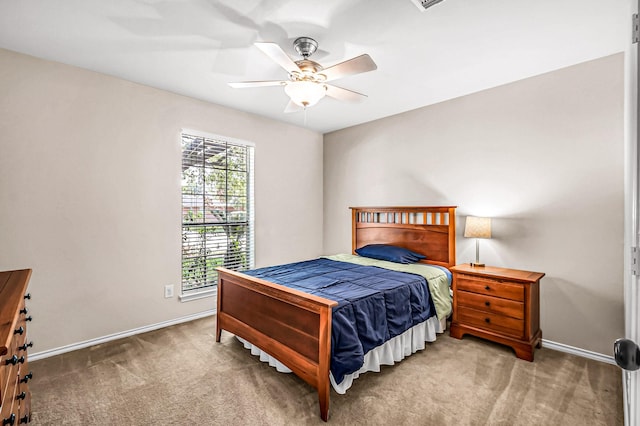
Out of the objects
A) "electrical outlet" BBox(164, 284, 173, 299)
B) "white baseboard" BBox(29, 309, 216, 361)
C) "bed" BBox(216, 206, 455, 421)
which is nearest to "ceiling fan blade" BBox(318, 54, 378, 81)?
"bed" BBox(216, 206, 455, 421)

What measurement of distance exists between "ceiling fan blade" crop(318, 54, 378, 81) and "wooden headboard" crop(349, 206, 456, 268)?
6.75 feet

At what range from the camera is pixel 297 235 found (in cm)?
477

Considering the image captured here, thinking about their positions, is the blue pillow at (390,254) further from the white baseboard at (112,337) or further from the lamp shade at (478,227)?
the white baseboard at (112,337)

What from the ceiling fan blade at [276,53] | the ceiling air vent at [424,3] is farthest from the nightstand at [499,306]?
the ceiling fan blade at [276,53]

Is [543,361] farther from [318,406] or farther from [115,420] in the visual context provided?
[115,420]

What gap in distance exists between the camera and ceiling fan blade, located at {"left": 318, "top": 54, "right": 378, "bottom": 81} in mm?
2008

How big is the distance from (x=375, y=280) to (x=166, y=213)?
238cm

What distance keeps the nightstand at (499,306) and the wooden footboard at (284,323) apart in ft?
5.50

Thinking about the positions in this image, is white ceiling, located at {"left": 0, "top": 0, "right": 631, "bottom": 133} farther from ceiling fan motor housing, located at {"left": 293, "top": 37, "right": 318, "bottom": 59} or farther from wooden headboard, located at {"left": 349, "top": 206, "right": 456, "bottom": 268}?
wooden headboard, located at {"left": 349, "top": 206, "right": 456, "bottom": 268}

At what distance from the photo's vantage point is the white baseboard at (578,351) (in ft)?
8.55

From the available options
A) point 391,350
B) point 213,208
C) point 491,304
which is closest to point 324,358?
point 391,350

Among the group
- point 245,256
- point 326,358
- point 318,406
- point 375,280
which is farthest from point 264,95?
point 318,406

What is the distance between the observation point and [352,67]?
2.12m

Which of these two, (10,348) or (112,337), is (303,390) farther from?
(112,337)
